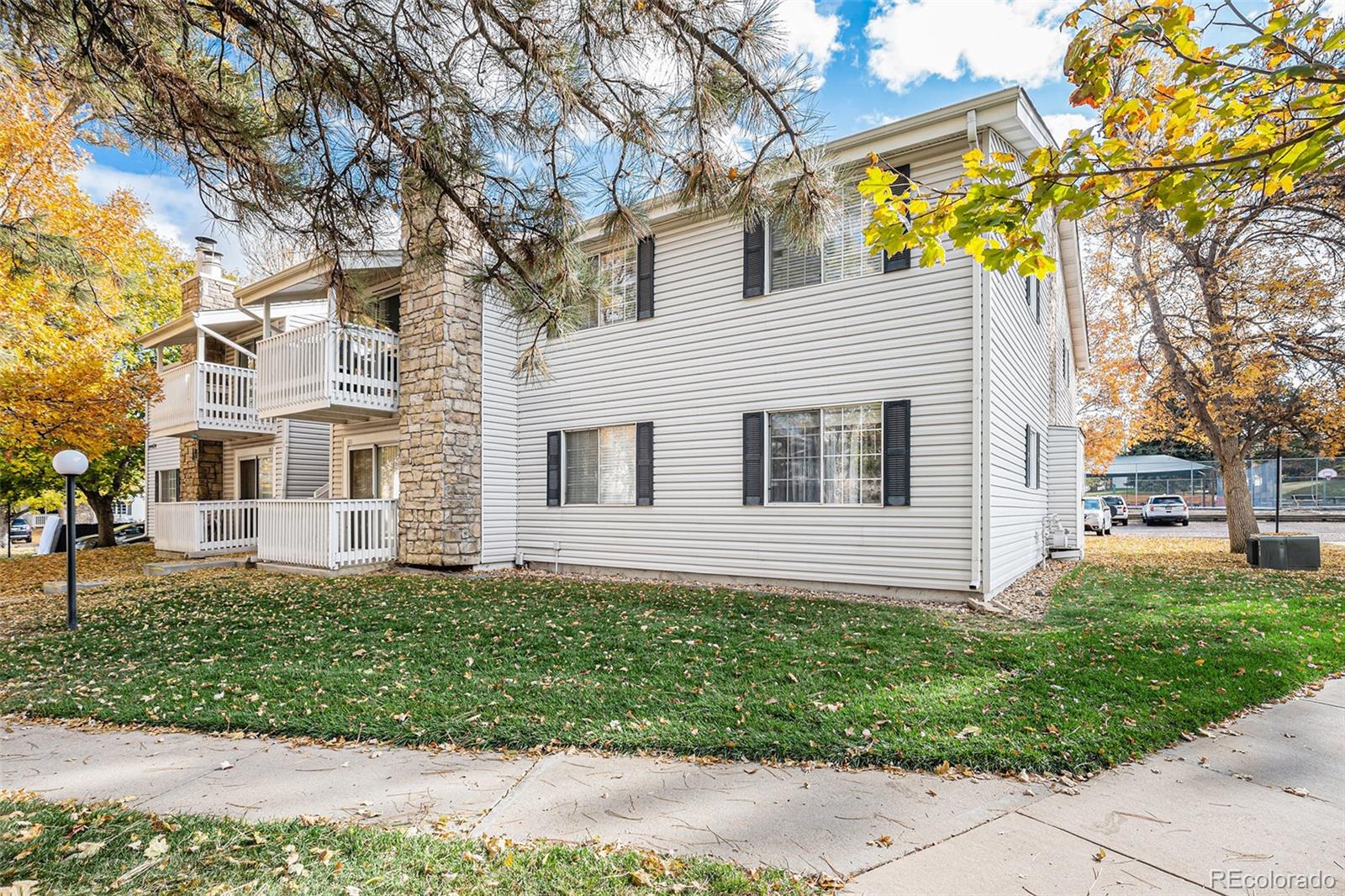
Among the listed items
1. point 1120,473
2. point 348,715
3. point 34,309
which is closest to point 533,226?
point 348,715

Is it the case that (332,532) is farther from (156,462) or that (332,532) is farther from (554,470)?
(156,462)

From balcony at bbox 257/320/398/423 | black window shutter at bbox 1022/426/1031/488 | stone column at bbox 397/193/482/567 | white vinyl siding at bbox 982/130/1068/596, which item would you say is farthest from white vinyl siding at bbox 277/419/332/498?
black window shutter at bbox 1022/426/1031/488

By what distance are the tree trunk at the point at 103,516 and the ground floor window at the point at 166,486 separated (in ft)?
4.36

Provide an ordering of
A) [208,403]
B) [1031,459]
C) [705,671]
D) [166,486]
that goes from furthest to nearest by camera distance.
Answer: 1. [166,486]
2. [208,403]
3. [1031,459]
4. [705,671]

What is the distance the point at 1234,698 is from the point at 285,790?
222 inches

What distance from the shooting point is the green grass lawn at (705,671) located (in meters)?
3.76

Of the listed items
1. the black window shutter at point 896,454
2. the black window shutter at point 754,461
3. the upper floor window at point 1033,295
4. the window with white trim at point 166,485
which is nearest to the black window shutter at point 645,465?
the black window shutter at point 754,461

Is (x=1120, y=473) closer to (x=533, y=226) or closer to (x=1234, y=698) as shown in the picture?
(x=1234, y=698)

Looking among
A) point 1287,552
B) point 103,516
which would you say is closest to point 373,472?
point 103,516

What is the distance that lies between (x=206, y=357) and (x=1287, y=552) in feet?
74.7

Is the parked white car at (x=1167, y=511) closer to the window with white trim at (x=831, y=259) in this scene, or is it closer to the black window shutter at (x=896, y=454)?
the black window shutter at (x=896, y=454)

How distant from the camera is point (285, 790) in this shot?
10.5 feet

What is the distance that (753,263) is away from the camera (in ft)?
30.4

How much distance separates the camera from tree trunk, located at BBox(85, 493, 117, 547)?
19688 mm
